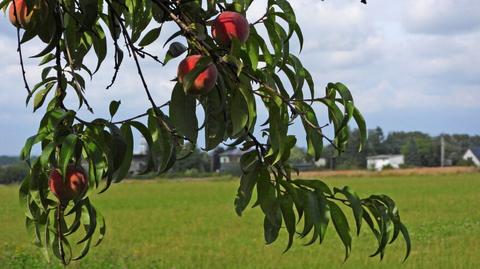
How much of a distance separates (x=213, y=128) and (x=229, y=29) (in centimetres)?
11

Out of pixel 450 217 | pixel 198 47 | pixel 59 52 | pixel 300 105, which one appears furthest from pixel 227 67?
pixel 450 217

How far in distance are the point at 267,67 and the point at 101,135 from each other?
9.8 inches

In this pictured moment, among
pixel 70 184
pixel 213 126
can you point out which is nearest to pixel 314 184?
pixel 213 126

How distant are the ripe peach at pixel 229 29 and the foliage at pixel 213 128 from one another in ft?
0.04

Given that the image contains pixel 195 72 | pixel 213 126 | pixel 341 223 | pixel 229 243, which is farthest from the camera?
pixel 229 243

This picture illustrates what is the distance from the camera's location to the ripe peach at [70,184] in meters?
0.75

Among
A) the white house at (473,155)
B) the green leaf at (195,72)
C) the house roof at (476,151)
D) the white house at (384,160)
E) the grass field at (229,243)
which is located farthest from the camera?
the white house at (384,160)

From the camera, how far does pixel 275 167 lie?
0.92 m

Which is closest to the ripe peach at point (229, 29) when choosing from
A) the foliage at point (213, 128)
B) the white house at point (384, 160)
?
the foliage at point (213, 128)

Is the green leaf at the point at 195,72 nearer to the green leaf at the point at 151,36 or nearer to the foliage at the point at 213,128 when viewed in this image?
the foliage at the point at 213,128

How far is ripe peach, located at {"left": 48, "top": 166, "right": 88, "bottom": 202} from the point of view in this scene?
0.75m

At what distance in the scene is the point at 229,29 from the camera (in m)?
0.73

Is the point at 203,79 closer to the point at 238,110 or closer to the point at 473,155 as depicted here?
the point at 238,110

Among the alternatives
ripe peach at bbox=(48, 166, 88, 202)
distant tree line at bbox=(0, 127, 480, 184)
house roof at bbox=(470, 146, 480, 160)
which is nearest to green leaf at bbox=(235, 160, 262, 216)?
ripe peach at bbox=(48, 166, 88, 202)
